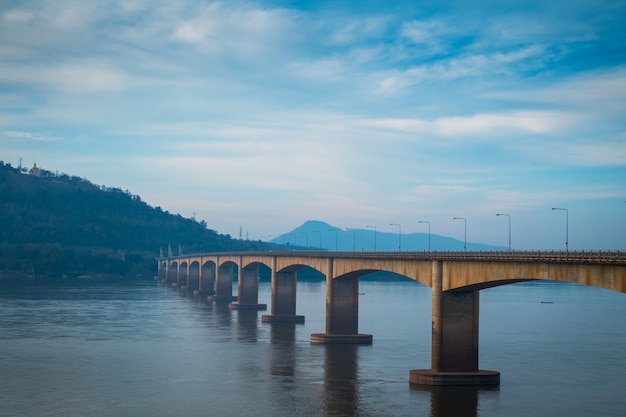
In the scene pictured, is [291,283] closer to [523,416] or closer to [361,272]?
[361,272]

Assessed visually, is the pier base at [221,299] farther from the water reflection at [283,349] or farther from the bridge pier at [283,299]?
the water reflection at [283,349]

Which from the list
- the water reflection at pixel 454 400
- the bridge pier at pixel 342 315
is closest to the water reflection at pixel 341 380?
the bridge pier at pixel 342 315

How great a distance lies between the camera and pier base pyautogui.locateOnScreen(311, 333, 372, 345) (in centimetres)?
8488

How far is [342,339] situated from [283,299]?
2942 centimetres

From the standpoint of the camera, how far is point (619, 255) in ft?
152

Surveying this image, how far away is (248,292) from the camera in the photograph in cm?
13862

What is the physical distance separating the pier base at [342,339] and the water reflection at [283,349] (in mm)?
2599

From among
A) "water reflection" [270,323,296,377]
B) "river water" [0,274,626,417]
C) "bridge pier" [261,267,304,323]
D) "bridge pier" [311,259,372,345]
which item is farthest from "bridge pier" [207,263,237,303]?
"bridge pier" [311,259,372,345]

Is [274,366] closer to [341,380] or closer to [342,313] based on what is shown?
[341,380]

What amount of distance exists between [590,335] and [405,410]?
172 feet

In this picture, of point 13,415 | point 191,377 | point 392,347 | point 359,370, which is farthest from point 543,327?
point 13,415

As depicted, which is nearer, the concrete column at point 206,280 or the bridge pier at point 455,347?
the bridge pier at point 455,347

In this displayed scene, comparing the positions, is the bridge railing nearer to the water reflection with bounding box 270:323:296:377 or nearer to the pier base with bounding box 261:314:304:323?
the water reflection with bounding box 270:323:296:377

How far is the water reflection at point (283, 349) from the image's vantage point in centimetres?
6825
